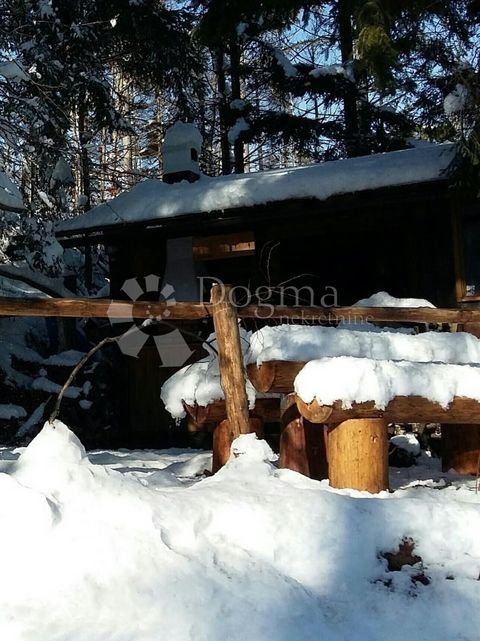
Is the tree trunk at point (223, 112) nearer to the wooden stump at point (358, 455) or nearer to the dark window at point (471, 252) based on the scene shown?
the dark window at point (471, 252)

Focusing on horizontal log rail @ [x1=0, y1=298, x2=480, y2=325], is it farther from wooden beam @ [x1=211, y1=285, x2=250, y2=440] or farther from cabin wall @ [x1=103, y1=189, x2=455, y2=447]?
cabin wall @ [x1=103, y1=189, x2=455, y2=447]

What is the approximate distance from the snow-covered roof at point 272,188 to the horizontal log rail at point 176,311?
339cm

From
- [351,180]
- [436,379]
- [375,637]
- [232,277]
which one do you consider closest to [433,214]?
[351,180]

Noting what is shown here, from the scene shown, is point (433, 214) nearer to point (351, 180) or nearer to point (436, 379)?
point (351, 180)

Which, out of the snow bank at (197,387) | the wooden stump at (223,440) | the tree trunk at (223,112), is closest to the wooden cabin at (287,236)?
the snow bank at (197,387)

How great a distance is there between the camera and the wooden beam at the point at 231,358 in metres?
4.78

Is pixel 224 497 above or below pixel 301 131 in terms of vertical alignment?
below

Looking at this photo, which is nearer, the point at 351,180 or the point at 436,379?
the point at 436,379

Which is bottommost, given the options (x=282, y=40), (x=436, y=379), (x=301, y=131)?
(x=436, y=379)

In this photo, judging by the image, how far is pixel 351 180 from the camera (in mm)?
9875

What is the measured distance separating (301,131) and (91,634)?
16.6 metres

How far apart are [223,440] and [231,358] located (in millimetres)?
1227

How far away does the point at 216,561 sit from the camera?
3.03 meters

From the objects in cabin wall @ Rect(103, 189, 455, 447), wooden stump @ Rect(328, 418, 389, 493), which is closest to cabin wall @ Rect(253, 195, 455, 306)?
cabin wall @ Rect(103, 189, 455, 447)
